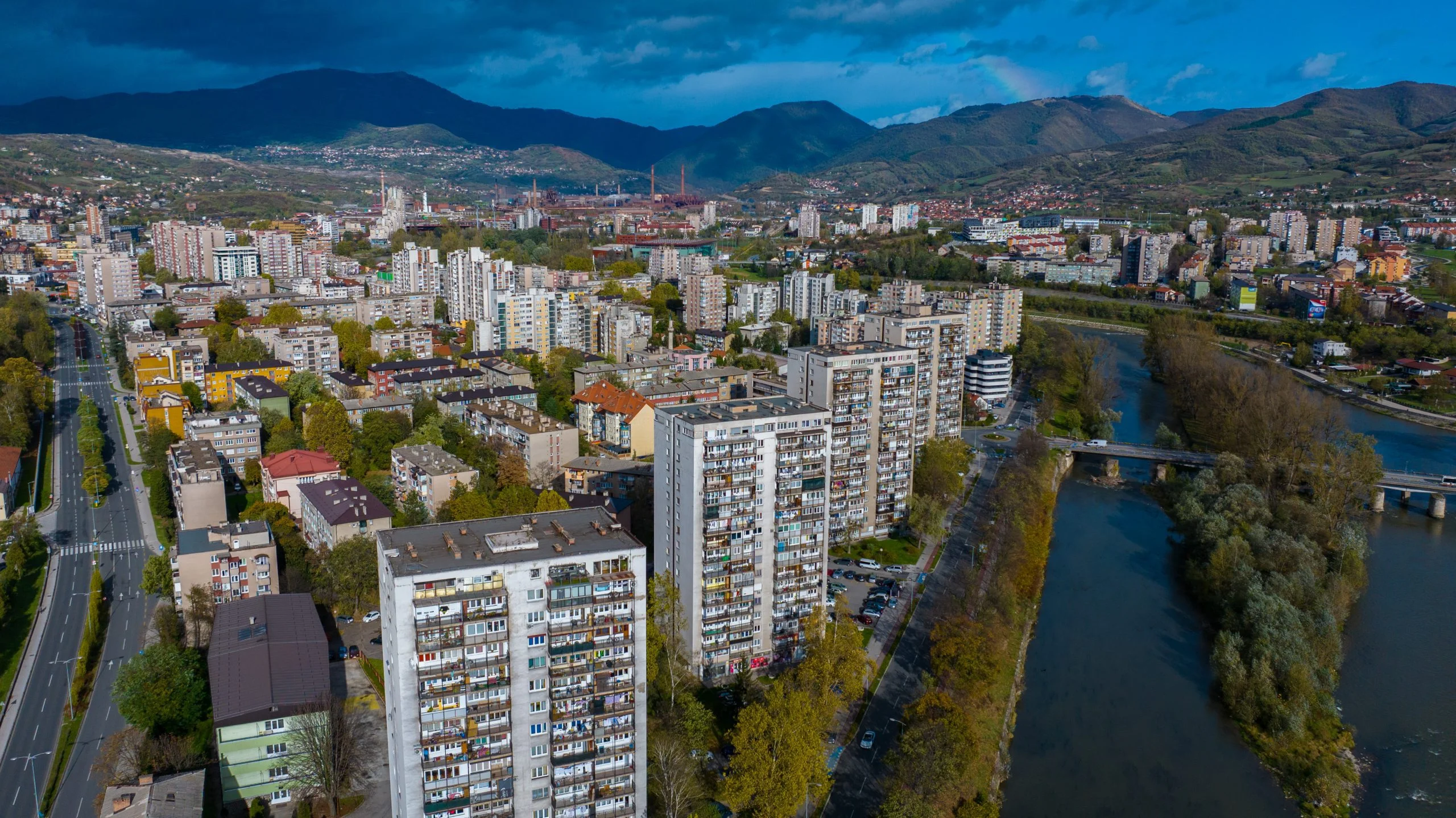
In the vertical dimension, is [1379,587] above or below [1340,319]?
below

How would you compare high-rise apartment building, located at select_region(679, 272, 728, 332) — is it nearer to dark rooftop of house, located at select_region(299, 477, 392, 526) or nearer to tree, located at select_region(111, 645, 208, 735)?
dark rooftop of house, located at select_region(299, 477, 392, 526)

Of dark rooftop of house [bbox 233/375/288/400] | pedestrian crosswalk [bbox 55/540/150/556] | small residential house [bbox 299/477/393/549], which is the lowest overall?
pedestrian crosswalk [bbox 55/540/150/556]

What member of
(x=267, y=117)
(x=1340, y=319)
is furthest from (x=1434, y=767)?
(x=267, y=117)

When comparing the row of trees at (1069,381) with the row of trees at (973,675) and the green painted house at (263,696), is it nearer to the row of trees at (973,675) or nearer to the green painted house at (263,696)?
the row of trees at (973,675)

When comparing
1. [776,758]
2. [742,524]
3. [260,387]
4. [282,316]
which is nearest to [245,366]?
[260,387]

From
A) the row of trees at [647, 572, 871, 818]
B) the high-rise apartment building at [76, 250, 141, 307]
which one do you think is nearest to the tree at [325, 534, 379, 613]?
the row of trees at [647, 572, 871, 818]

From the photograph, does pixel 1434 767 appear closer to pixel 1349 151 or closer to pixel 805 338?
pixel 805 338

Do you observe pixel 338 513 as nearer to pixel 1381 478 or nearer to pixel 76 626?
pixel 76 626
